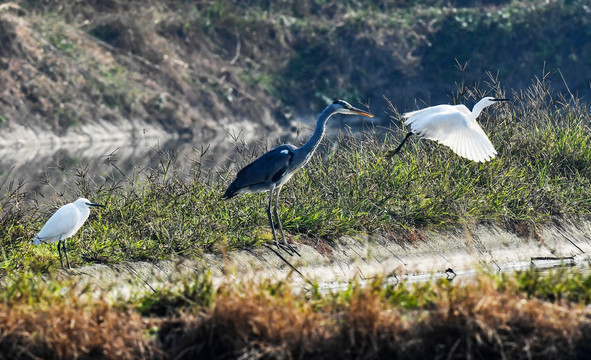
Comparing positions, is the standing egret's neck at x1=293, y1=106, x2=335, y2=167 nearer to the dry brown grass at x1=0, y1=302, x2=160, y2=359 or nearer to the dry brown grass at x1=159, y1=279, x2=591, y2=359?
the dry brown grass at x1=159, y1=279, x2=591, y2=359

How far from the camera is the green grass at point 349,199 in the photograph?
382 inches

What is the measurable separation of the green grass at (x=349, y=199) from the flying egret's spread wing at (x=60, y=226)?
12.9 inches

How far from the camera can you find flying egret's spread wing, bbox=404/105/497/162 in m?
10.9

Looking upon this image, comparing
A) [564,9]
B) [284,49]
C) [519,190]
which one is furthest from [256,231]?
[564,9]

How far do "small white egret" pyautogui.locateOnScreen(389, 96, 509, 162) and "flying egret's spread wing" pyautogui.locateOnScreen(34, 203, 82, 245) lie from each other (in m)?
4.36

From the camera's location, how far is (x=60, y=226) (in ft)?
28.3

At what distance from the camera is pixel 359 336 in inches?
255

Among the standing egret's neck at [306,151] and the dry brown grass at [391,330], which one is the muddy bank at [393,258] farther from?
the dry brown grass at [391,330]

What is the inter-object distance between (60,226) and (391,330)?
3567mm

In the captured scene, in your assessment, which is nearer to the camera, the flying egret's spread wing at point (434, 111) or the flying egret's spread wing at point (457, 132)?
the flying egret's spread wing at point (457, 132)

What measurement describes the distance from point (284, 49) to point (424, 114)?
24.8 m

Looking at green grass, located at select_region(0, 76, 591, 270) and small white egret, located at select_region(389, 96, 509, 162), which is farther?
small white egret, located at select_region(389, 96, 509, 162)

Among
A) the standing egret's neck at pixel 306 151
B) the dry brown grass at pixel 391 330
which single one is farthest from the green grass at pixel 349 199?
the dry brown grass at pixel 391 330

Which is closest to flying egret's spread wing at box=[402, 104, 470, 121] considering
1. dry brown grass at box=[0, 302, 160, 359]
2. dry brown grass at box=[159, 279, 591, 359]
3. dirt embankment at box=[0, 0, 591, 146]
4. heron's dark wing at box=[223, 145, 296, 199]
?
heron's dark wing at box=[223, 145, 296, 199]
